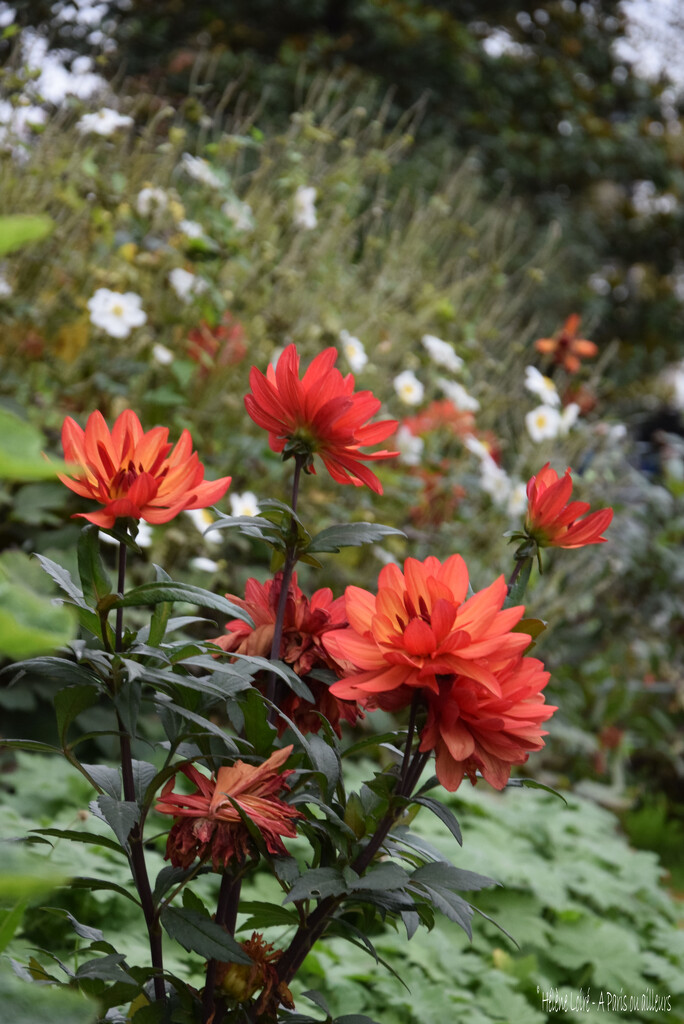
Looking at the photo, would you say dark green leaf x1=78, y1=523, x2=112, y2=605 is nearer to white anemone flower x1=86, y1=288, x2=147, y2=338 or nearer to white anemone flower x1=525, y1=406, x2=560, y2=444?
white anemone flower x1=86, y1=288, x2=147, y2=338

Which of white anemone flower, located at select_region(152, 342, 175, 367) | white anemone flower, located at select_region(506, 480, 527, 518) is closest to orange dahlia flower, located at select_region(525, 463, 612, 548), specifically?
white anemone flower, located at select_region(152, 342, 175, 367)

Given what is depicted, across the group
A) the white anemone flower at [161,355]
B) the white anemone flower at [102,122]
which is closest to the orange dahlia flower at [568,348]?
the white anemone flower at [161,355]

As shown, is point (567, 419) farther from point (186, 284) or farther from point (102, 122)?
point (102, 122)

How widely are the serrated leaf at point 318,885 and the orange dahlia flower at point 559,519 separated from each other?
318mm

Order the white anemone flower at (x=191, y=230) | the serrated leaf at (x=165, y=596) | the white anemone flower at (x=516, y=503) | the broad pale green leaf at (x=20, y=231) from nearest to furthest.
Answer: the broad pale green leaf at (x=20, y=231)
the serrated leaf at (x=165, y=596)
the white anemone flower at (x=191, y=230)
the white anemone flower at (x=516, y=503)

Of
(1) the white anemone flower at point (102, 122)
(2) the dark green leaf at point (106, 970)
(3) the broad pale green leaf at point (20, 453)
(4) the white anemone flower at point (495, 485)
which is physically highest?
(3) the broad pale green leaf at point (20, 453)

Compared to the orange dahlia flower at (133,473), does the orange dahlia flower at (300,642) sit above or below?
below

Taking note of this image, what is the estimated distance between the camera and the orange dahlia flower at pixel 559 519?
0.74 meters

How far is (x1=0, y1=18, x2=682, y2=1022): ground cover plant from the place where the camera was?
0.65 meters

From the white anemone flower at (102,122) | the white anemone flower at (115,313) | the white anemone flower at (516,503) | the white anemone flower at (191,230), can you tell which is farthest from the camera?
the white anemone flower at (516,503)

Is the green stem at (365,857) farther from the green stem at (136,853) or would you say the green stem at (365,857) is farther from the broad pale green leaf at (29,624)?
the broad pale green leaf at (29,624)

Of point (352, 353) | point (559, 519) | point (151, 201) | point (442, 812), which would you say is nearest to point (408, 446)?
Answer: point (352, 353)

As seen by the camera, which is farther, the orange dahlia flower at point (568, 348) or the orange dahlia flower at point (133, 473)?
the orange dahlia flower at point (568, 348)

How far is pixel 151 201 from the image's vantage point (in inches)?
99.0
